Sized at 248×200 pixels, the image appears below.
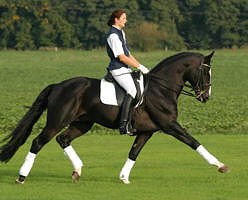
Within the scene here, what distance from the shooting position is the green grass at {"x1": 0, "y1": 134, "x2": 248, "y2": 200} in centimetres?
1130

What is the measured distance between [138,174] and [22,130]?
7.84ft

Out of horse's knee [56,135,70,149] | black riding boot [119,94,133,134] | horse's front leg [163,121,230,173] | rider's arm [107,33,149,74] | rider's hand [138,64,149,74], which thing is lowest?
horse's knee [56,135,70,149]

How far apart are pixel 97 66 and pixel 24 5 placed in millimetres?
38457

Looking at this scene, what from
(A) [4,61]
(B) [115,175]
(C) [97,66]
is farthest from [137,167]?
(A) [4,61]

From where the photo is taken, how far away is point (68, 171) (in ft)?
46.3

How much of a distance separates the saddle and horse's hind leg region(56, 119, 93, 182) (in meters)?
0.81

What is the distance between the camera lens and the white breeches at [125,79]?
39.7 ft

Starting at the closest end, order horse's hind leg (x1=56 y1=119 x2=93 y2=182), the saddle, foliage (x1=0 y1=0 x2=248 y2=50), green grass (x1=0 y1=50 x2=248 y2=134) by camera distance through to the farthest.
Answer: the saddle < horse's hind leg (x1=56 y1=119 x2=93 y2=182) < green grass (x1=0 y1=50 x2=248 y2=134) < foliage (x1=0 y1=0 x2=248 y2=50)

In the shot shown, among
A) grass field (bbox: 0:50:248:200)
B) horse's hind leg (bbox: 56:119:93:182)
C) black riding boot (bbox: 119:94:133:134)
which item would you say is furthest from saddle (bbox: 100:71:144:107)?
grass field (bbox: 0:50:248:200)

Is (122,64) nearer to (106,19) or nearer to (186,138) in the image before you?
(186,138)

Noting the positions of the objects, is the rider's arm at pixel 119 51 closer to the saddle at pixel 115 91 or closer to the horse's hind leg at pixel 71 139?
the saddle at pixel 115 91

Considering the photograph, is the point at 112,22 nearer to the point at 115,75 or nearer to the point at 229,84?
the point at 115,75

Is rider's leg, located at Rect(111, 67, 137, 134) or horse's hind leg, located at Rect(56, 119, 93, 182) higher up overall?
rider's leg, located at Rect(111, 67, 137, 134)

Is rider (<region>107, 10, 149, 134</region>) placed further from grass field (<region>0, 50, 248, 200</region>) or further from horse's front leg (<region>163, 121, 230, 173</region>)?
grass field (<region>0, 50, 248, 200</region>)
